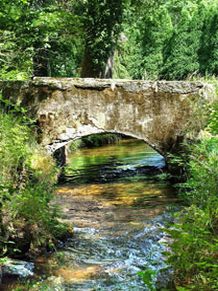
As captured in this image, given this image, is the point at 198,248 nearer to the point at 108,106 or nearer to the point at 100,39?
the point at 108,106

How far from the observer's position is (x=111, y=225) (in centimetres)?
860

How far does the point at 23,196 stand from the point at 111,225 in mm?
1926

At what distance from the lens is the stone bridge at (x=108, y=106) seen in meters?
10.7

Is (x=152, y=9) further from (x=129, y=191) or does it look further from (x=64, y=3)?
(x=129, y=191)

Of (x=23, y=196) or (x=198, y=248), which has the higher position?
(x=23, y=196)

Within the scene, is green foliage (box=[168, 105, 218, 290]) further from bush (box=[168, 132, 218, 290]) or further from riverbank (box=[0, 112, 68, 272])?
riverbank (box=[0, 112, 68, 272])

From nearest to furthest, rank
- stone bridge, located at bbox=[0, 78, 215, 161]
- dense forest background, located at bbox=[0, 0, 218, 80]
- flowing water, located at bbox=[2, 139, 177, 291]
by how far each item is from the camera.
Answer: flowing water, located at bbox=[2, 139, 177, 291] → stone bridge, located at bbox=[0, 78, 215, 161] → dense forest background, located at bbox=[0, 0, 218, 80]

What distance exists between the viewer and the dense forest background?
1086 cm

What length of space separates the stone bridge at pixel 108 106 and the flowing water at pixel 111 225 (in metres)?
1.28

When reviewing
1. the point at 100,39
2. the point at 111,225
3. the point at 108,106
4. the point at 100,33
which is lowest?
the point at 111,225

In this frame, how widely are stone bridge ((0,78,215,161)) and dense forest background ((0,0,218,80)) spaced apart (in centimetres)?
98

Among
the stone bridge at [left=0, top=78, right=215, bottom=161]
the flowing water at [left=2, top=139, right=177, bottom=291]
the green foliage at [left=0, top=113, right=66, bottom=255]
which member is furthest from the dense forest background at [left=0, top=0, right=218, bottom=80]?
the flowing water at [left=2, top=139, right=177, bottom=291]

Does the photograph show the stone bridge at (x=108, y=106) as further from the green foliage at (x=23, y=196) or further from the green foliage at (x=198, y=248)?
the green foliage at (x=198, y=248)

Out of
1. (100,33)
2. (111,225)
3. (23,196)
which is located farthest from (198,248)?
(100,33)
